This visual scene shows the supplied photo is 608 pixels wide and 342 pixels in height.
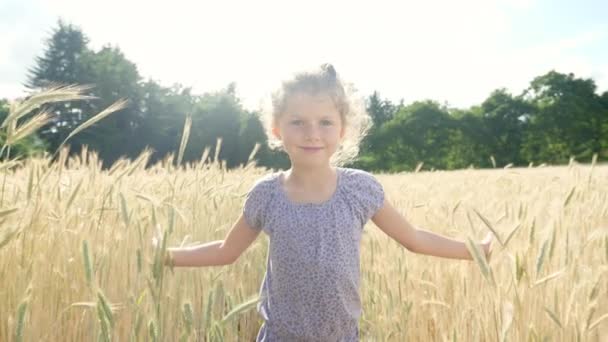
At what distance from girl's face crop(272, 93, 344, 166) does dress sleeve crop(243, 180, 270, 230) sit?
136mm

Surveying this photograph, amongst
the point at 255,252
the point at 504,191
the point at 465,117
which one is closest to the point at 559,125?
the point at 465,117

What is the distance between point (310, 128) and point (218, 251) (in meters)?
0.43

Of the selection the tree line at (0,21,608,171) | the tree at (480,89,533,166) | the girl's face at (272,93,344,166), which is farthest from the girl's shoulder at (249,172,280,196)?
the tree at (480,89,533,166)

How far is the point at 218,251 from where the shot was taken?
1636 millimetres

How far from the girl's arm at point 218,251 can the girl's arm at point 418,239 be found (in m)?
0.38

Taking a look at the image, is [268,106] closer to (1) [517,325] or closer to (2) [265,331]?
(2) [265,331]

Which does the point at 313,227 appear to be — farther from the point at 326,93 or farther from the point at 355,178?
the point at 326,93

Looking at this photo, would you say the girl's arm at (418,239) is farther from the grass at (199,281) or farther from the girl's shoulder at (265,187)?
the girl's shoulder at (265,187)

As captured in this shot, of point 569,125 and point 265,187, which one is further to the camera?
point 569,125

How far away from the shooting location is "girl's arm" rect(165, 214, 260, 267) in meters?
1.55

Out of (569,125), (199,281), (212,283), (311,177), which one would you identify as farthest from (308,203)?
(569,125)

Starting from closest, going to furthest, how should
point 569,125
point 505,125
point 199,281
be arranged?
point 199,281 → point 569,125 → point 505,125

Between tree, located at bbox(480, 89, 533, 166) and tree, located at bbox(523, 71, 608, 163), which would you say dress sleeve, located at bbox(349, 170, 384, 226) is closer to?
tree, located at bbox(523, 71, 608, 163)

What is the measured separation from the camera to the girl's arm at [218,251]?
1553 millimetres
